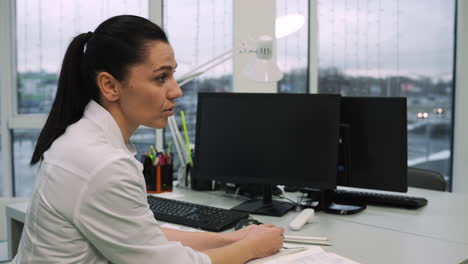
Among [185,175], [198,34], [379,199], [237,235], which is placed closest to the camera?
[237,235]

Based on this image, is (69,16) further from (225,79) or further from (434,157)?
(434,157)

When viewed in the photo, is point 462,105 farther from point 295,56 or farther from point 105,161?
point 105,161

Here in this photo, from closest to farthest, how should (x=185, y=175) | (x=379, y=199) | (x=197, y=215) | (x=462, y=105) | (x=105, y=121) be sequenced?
1. (x=105, y=121)
2. (x=197, y=215)
3. (x=379, y=199)
4. (x=185, y=175)
5. (x=462, y=105)

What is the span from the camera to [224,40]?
13.0 feet

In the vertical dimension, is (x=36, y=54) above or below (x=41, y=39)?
below

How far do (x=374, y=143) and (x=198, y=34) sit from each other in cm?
235

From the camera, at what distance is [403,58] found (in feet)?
13.0

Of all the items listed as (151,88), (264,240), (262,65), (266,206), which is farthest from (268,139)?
(151,88)

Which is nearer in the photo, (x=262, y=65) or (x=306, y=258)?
(x=306, y=258)

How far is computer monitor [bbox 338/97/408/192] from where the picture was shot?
186 centimetres

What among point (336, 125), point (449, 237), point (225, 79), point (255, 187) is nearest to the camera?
point (449, 237)

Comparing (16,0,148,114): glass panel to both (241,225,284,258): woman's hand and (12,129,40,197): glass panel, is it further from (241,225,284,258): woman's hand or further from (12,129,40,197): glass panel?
(241,225,284,258): woman's hand

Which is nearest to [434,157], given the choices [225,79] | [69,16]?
[225,79]

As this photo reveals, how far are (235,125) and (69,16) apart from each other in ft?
7.14
